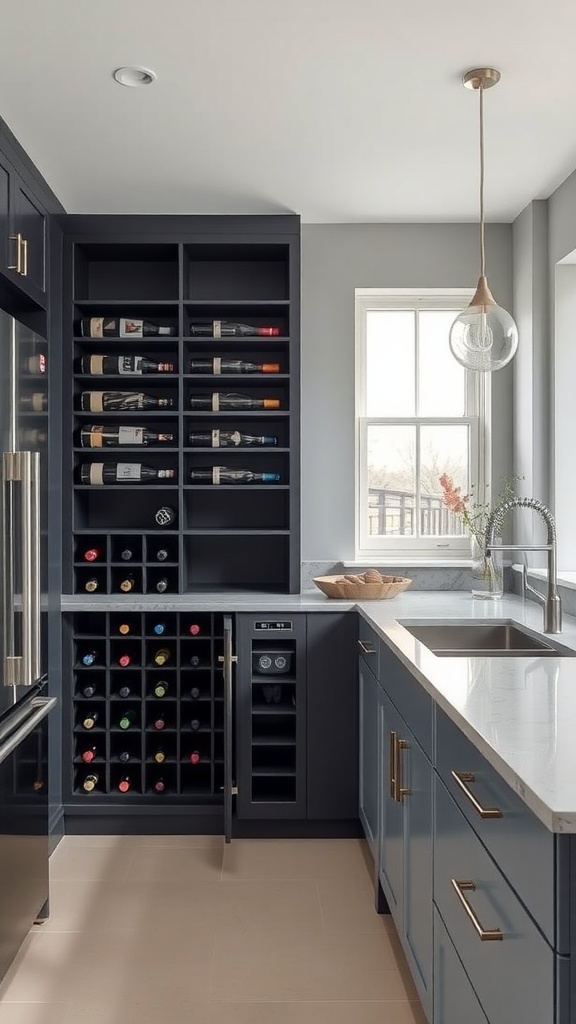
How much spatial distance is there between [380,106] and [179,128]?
0.69 metres

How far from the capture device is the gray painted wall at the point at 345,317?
12.9 ft

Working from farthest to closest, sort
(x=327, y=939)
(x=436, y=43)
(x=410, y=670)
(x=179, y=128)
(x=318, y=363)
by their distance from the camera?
(x=318, y=363)
(x=179, y=128)
(x=327, y=939)
(x=436, y=43)
(x=410, y=670)

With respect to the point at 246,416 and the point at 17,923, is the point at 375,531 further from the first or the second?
the point at 17,923

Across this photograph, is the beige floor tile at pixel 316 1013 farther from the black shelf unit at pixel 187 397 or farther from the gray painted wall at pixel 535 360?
the gray painted wall at pixel 535 360

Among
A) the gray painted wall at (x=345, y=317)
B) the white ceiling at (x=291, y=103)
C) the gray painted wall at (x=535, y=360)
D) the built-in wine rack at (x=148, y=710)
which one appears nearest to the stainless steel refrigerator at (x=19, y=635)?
the white ceiling at (x=291, y=103)

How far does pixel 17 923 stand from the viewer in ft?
7.82

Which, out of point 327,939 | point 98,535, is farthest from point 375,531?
point 327,939

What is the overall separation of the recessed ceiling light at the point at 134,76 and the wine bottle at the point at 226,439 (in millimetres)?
1526

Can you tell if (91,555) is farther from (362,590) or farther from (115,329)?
(362,590)

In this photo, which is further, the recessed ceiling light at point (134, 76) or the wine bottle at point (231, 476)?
the wine bottle at point (231, 476)

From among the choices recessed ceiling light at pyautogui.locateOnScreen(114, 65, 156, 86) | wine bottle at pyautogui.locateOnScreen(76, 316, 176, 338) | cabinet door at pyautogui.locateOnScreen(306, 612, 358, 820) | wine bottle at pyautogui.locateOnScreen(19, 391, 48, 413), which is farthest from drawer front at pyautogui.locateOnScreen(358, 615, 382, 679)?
recessed ceiling light at pyautogui.locateOnScreen(114, 65, 156, 86)

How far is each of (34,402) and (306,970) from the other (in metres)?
1.88

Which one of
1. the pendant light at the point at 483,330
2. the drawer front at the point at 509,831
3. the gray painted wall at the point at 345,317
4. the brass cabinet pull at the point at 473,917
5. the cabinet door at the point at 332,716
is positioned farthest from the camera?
the gray painted wall at the point at 345,317

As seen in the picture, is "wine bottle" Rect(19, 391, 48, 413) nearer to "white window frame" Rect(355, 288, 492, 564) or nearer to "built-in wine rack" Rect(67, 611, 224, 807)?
"built-in wine rack" Rect(67, 611, 224, 807)
